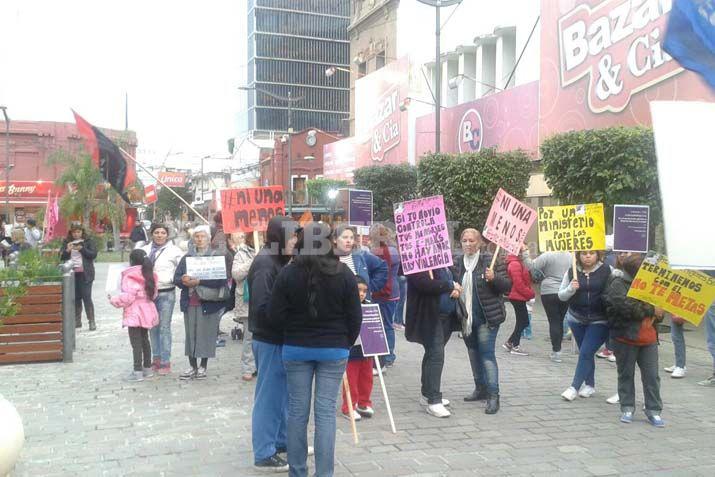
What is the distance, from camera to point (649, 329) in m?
6.30

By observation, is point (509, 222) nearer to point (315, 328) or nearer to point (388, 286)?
point (388, 286)

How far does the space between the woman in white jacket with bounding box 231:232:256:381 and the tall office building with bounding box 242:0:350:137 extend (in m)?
95.4

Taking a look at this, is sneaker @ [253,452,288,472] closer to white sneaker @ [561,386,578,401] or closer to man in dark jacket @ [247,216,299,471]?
man in dark jacket @ [247,216,299,471]

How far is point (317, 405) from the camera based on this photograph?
4.45 metres

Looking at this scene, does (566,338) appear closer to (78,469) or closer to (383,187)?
(78,469)

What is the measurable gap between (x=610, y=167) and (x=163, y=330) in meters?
8.18

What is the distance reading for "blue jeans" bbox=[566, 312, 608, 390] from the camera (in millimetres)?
6879

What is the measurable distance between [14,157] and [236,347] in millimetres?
45094

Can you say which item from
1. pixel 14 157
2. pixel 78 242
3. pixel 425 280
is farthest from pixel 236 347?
pixel 14 157

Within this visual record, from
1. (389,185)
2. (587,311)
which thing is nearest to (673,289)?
(587,311)

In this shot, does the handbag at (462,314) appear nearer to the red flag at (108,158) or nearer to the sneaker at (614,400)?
the sneaker at (614,400)

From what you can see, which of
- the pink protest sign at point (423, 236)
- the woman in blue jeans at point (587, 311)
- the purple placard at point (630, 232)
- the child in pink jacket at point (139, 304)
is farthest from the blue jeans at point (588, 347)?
the child in pink jacket at point (139, 304)

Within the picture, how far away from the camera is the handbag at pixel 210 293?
7.88 meters

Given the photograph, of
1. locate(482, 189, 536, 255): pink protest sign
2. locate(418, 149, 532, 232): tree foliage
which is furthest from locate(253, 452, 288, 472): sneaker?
locate(418, 149, 532, 232): tree foliage
